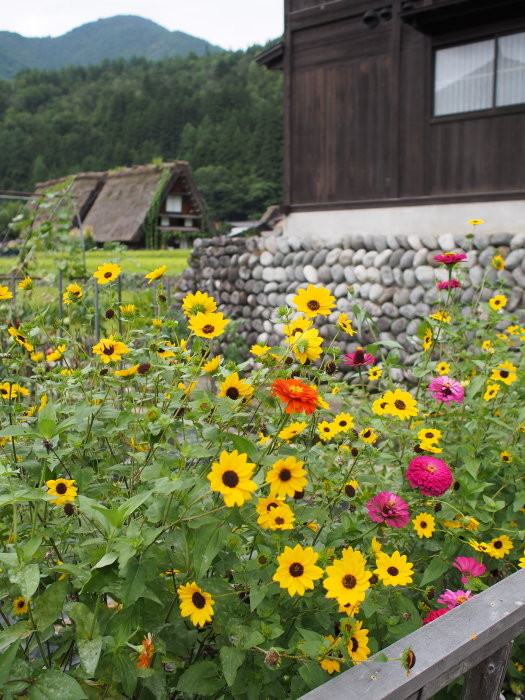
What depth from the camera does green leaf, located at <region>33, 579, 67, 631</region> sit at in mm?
1139

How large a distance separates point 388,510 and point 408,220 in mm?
7159

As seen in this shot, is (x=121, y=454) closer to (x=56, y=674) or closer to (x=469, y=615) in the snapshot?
(x=56, y=674)

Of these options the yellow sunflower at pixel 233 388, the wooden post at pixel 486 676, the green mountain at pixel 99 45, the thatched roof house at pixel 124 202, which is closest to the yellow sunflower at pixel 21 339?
the yellow sunflower at pixel 233 388

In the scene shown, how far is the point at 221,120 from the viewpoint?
46.6 meters

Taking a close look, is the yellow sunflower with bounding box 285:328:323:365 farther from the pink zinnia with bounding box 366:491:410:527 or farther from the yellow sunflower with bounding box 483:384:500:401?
the yellow sunflower with bounding box 483:384:500:401

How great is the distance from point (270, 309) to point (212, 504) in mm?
7476

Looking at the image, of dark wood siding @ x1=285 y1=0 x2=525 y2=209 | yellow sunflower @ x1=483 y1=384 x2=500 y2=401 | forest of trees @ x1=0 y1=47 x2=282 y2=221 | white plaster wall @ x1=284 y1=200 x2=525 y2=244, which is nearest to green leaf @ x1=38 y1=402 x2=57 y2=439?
yellow sunflower @ x1=483 y1=384 x2=500 y2=401

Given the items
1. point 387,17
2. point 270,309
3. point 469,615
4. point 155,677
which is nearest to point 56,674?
point 155,677

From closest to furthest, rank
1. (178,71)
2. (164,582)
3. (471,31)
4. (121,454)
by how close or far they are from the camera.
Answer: (164,582) → (121,454) → (471,31) → (178,71)

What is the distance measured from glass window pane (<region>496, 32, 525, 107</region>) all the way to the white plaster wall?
1.14 metres

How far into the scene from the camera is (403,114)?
830 centimetres

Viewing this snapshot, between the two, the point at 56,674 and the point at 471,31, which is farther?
the point at 471,31

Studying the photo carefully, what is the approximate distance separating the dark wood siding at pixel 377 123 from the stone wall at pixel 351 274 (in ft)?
2.70

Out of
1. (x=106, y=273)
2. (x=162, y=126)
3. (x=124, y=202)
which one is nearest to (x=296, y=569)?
(x=106, y=273)
